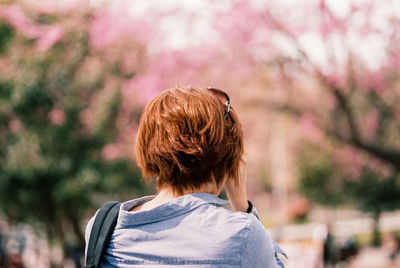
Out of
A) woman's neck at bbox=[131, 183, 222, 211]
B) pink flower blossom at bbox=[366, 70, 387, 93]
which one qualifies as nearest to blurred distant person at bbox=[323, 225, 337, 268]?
pink flower blossom at bbox=[366, 70, 387, 93]

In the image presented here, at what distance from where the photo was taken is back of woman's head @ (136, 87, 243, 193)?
3.65ft

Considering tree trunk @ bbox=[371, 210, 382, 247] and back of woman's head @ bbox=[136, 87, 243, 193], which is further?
tree trunk @ bbox=[371, 210, 382, 247]

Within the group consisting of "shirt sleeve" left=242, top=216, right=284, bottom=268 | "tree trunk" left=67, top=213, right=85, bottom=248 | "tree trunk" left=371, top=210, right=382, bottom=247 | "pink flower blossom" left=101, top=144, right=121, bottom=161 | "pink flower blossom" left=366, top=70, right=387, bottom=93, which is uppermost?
"shirt sleeve" left=242, top=216, right=284, bottom=268

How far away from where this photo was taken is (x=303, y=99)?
9.09m

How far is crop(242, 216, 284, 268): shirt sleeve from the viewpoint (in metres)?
1.04

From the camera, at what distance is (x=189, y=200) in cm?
112

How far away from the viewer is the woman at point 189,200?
1053mm

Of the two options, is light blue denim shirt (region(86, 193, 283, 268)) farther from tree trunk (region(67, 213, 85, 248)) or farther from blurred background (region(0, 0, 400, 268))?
tree trunk (region(67, 213, 85, 248))

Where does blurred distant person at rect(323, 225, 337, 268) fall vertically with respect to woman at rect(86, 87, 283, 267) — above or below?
below

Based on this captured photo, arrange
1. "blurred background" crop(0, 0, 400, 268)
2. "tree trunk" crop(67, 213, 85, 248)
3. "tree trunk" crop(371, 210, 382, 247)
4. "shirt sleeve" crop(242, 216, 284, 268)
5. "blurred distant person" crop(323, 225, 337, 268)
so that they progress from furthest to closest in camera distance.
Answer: "tree trunk" crop(371, 210, 382, 247) → "tree trunk" crop(67, 213, 85, 248) → "blurred distant person" crop(323, 225, 337, 268) → "blurred background" crop(0, 0, 400, 268) → "shirt sleeve" crop(242, 216, 284, 268)

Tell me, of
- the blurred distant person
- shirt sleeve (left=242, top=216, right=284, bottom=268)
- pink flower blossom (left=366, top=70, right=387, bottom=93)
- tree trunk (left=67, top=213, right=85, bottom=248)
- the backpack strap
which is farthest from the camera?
tree trunk (left=67, top=213, right=85, bottom=248)

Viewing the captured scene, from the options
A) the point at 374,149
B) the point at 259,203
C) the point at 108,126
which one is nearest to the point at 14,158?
the point at 108,126

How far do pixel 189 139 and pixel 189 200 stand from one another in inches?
5.5

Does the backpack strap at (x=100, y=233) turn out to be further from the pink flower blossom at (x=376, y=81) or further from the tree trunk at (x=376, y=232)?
the tree trunk at (x=376, y=232)
